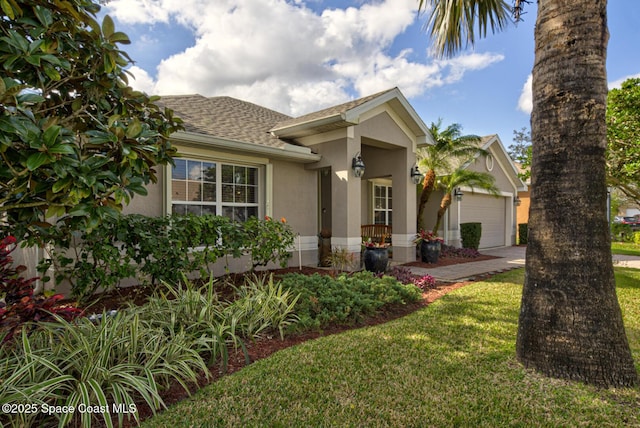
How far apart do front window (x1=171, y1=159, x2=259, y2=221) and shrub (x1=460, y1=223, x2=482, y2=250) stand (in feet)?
32.7

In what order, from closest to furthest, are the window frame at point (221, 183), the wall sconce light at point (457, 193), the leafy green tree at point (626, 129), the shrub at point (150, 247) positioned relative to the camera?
1. the shrub at point (150, 247)
2. the window frame at point (221, 183)
3. the leafy green tree at point (626, 129)
4. the wall sconce light at point (457, 193)

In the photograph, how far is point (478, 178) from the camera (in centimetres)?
1288

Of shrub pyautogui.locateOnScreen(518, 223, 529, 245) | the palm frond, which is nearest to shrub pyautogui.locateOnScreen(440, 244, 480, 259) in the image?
shrub pyautogui.locateOnScreen(518, 223, 529, 245)

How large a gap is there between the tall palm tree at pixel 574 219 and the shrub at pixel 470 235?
12157 mm

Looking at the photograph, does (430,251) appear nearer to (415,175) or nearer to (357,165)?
(415,175)

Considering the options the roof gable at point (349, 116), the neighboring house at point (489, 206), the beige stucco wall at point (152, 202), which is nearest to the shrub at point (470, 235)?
the neighboring house at point (489, 206)

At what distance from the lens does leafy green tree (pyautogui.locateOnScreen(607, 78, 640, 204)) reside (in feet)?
30.9

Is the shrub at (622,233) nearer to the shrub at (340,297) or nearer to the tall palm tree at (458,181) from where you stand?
the tall palm tree at (458,181)

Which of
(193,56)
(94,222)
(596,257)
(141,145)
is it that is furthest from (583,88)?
(193,56)

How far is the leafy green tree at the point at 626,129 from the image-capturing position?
9.41 metres

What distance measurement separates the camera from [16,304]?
2.95m

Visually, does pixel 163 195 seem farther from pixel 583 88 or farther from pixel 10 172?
pixel 583 88

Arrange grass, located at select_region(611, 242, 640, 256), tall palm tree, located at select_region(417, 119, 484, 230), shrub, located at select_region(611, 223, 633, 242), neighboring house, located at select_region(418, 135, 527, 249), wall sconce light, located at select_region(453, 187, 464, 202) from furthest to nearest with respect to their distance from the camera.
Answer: shrub, located at select_region(611, 223, 633, 242) < grass, located at select_region(611, 242, 640, 256) < neighboring house, located at select_region(418, 135, 527, 249) < wall sconce light, located at select_region(453, 187, 464, 202) < tall palm tree, located at select_region(417, 119, 484, 230)

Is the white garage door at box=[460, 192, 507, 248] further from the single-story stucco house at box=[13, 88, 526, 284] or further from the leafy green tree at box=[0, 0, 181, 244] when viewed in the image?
the leafy green tree at box=[0, 0, 181, 244]
